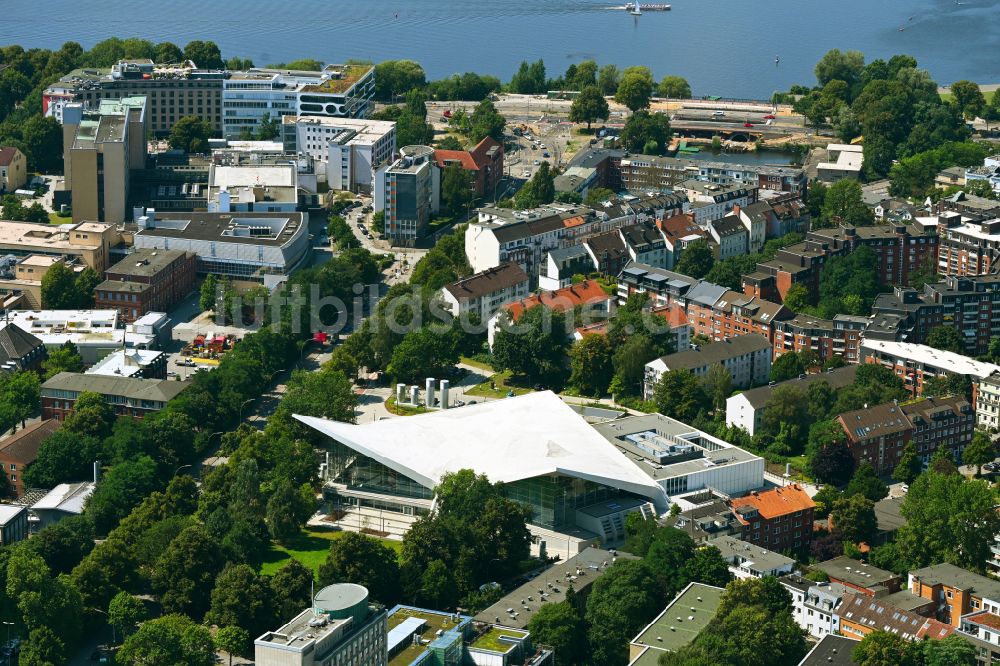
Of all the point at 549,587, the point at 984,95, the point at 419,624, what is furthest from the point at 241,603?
the point at 984,95

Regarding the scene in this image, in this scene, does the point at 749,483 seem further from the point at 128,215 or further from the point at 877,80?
the point at 877,80

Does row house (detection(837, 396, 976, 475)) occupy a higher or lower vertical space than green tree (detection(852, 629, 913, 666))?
higher

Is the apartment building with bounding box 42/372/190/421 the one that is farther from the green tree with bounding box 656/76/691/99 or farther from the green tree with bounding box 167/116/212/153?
the green tree with bounding box 656/76/691/99

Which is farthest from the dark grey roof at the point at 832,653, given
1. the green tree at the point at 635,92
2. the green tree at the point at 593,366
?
the green tree at the point at 635,92

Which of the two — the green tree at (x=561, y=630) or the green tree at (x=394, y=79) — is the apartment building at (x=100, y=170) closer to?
the green tree at (x=394, y=79)

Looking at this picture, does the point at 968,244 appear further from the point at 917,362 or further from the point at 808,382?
the point at 808,382

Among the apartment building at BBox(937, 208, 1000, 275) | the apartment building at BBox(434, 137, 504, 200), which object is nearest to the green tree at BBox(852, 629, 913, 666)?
the apartment building at BBox(937, 208, 1000, 275)

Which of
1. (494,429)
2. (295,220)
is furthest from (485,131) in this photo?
(494,429)
